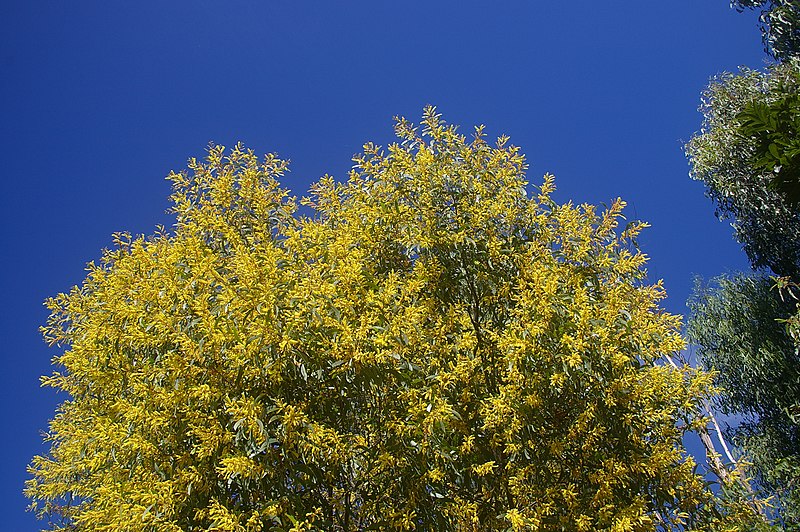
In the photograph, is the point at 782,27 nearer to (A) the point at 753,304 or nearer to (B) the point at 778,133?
(A) the point at 753,304

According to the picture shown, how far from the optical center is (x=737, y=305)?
10.9 meters

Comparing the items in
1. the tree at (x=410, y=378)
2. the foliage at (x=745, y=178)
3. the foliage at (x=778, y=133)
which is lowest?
the tree at (x=410, y=378)

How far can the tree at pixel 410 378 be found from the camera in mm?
3416

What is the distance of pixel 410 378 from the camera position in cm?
376

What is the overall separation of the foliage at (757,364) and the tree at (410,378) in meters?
6.00

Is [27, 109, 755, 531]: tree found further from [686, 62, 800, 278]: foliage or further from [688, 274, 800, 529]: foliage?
[686, 62, 800, 278]: foliage

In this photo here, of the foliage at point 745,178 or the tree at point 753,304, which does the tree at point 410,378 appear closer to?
the tree at point 753,304

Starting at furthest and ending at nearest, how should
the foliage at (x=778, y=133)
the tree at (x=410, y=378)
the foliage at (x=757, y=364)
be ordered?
the foliage at (x=757, y=364)
the foliage at (x=778, y=133)
the tree at (x=410, y=378)

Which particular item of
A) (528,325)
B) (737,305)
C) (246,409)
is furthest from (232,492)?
(737,305)

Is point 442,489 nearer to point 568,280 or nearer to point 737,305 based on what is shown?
point 568,280

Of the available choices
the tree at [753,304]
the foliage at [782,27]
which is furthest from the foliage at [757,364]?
the foliage at [782,27]

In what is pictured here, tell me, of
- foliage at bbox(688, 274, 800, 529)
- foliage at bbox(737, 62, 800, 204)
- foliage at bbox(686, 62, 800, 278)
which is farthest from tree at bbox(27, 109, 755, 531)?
foliage at bbox(686, 62, 800, 278)

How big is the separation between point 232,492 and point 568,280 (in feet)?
8.19

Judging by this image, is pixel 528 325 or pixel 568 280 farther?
pixel 568 280
